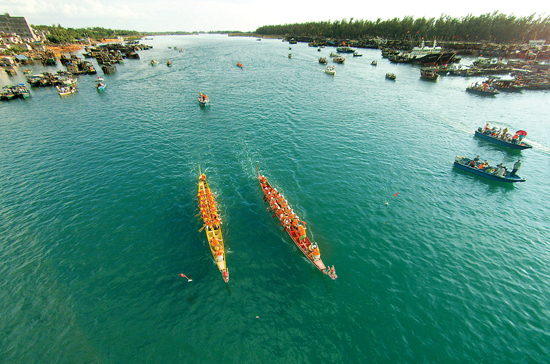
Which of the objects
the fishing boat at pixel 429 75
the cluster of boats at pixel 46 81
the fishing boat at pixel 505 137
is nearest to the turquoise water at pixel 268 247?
the fishing boat at pixel 505 137

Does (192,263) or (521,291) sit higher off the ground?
(192,263)

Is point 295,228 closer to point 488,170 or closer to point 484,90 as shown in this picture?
point 488,170

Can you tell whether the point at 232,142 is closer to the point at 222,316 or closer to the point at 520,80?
the point at 222,316

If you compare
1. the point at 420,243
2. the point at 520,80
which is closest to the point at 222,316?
the point at 420,243

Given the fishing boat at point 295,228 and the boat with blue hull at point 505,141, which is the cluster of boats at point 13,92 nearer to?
the fishing boat at point 295,228

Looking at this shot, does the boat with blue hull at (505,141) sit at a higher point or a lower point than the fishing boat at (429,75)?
lower

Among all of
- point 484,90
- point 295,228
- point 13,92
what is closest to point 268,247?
point 295,228
